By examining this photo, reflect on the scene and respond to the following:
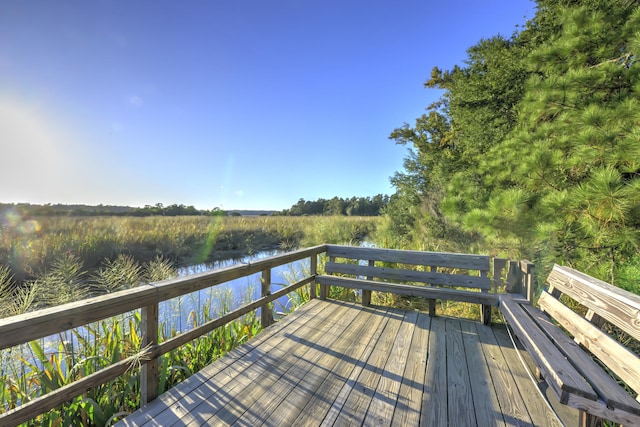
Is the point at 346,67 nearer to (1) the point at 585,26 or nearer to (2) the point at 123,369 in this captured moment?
(1) the point at 585,26

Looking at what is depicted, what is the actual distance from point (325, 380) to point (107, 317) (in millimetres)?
1432

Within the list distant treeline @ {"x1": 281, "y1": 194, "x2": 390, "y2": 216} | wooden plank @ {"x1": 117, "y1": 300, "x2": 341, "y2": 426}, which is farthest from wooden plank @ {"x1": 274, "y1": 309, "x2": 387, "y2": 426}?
distant treeline @ {"x1": 281, "y1": 194, "x2": 390, "y2": 216}

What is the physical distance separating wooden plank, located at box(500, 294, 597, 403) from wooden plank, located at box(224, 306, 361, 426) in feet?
4.40

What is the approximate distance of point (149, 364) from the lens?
5.51ft

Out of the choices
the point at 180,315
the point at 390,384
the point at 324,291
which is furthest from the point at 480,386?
the point at 180,315

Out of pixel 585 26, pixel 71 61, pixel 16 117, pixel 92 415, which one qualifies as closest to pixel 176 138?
pixel 71 61

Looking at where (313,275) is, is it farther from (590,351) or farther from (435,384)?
(590,351)

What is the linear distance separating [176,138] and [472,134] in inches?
322

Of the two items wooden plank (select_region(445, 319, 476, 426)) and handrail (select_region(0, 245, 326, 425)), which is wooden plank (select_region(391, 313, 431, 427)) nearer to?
wooden plank (select_region(445, 319, 476, 426))

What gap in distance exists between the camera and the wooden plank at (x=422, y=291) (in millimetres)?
2967

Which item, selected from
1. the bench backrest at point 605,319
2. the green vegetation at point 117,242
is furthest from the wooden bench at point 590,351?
the green vegetation at point 117,242

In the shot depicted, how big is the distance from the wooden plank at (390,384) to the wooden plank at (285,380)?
42cm

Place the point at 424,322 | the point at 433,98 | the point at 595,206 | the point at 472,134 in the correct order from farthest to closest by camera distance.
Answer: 1. the point at 433,98
2. the point at 472,134
3. the point at 424,322
4. the point at 595,206

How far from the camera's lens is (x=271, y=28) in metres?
6.33
